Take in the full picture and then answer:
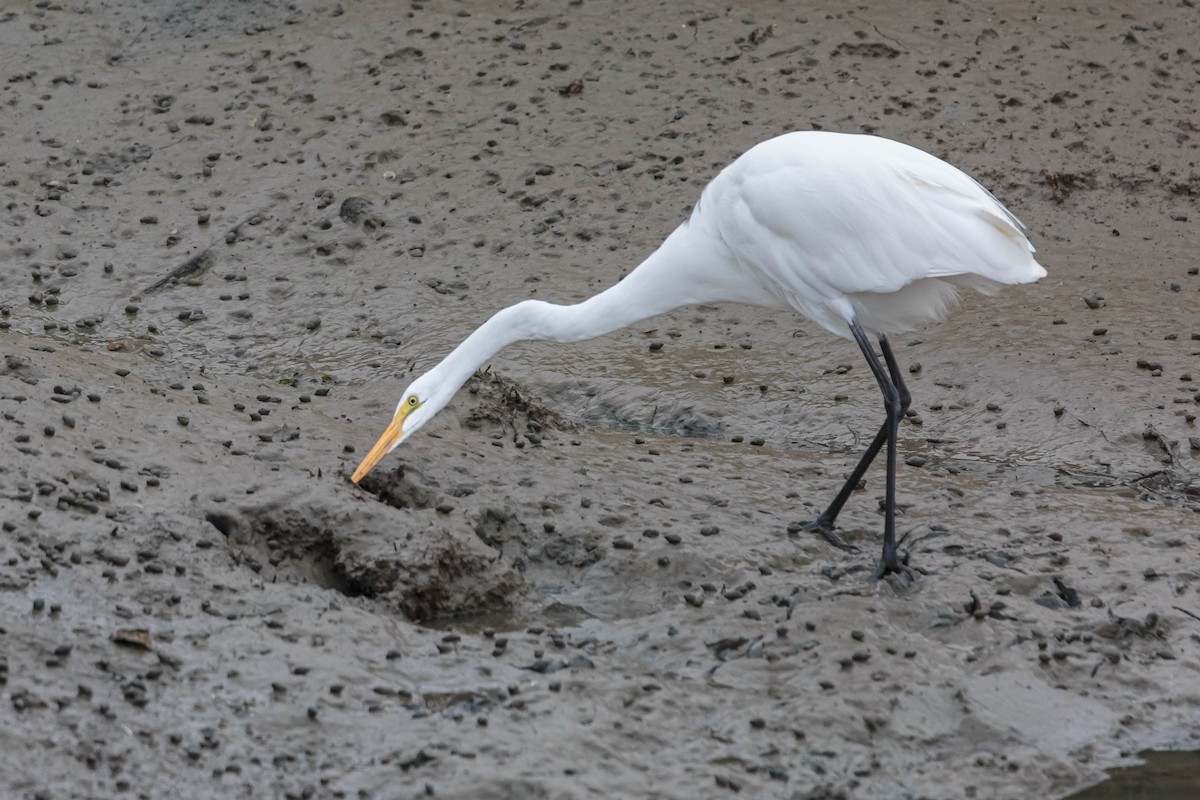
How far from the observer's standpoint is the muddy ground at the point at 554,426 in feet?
15.2

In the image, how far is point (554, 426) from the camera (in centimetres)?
709

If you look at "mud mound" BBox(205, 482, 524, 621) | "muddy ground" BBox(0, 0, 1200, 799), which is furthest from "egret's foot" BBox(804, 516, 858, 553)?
"mud mound" BBox(205, 482, 524, 621)

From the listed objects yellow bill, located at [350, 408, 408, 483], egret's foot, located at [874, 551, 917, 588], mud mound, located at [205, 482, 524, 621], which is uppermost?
yellow bill, located at [350, 408, 408, 483]

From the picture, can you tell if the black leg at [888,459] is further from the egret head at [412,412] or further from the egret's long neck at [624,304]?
the egret head at [412,412]

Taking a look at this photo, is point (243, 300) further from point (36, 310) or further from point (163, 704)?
point (163, 704)

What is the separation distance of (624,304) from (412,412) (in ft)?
Result: 3.37

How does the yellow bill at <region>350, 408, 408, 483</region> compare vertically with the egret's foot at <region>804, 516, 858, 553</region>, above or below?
above

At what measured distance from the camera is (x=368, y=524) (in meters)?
5.63

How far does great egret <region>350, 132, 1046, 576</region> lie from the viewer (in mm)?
5891

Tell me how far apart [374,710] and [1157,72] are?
7.46m

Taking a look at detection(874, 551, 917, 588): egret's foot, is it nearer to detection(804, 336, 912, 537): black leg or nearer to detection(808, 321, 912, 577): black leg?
detection(808, 321, 912, 577): black leg

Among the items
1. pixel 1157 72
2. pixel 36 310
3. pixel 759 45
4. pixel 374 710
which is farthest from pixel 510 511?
pixel 1157 72

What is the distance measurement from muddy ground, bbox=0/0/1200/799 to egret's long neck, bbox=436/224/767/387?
0.59 m

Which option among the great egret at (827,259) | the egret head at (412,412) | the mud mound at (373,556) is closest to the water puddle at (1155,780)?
the great egret at (827,259)
